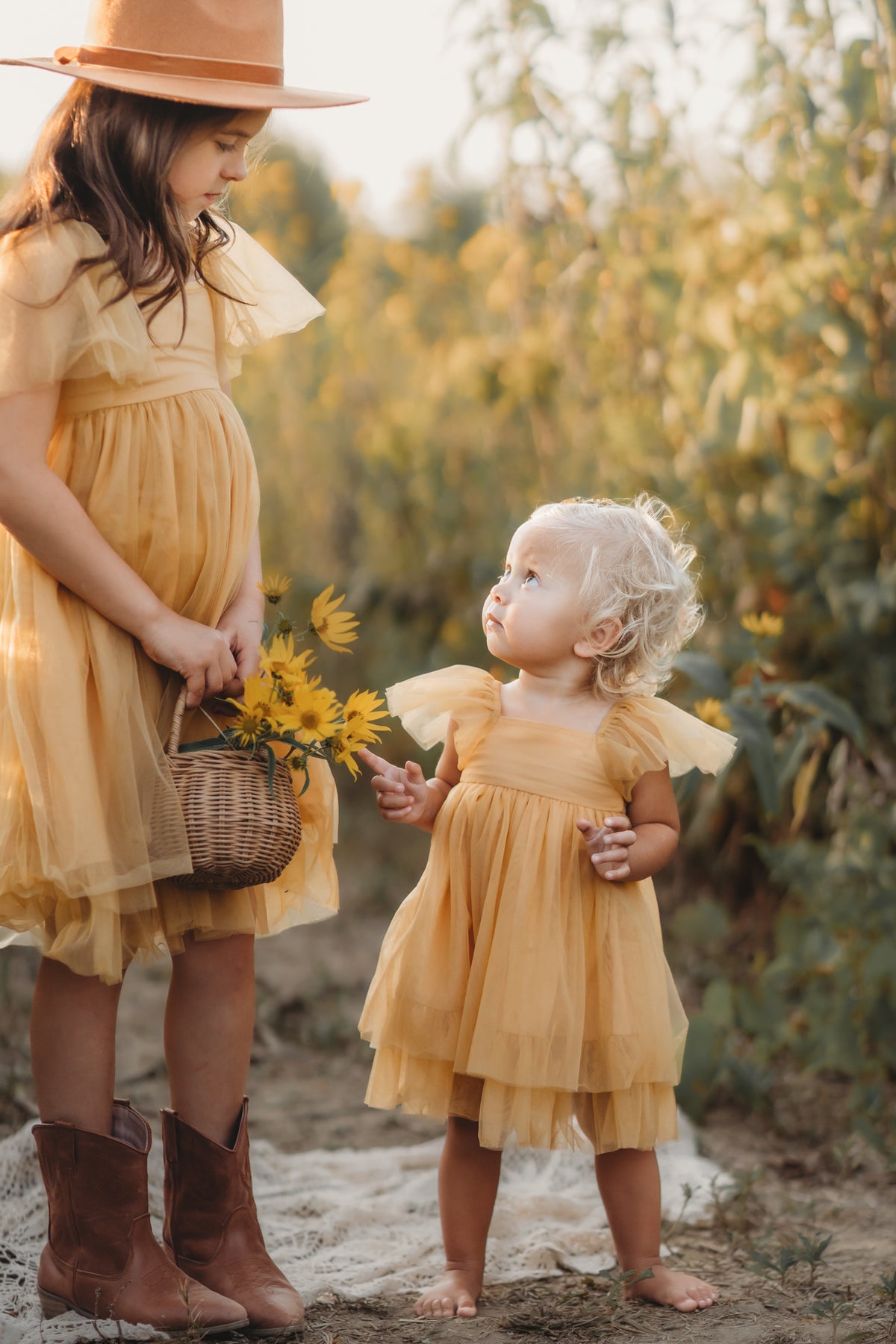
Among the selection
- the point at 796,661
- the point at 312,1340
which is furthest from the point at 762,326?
the point at 312,1340

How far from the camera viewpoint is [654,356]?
3.52 m

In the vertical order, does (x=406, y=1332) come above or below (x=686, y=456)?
below

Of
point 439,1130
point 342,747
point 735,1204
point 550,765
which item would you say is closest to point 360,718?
point 342,747

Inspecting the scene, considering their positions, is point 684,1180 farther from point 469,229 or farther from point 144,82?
point 469,229

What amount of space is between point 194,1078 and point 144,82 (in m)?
1.18

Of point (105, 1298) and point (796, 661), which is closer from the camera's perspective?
point (105, 1298)

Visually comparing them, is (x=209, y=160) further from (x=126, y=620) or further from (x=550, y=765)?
(x=550, y=765)

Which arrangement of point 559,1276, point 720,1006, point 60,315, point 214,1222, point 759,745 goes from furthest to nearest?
point 720,1006
point 759,745
point 559,1276
point 214,1222
point 60,315

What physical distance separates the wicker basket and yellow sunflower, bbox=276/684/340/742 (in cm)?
6

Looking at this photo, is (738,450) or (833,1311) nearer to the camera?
(833,1311)

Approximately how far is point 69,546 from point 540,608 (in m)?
0.58

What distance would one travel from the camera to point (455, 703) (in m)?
1.80

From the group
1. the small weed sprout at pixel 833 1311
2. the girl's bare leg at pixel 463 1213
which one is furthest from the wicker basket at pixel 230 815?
the small weed sprout at pixel 833 1311

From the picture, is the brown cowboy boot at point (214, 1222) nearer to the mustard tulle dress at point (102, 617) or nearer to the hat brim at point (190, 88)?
the mustard tulle dress at point (102, 617)
